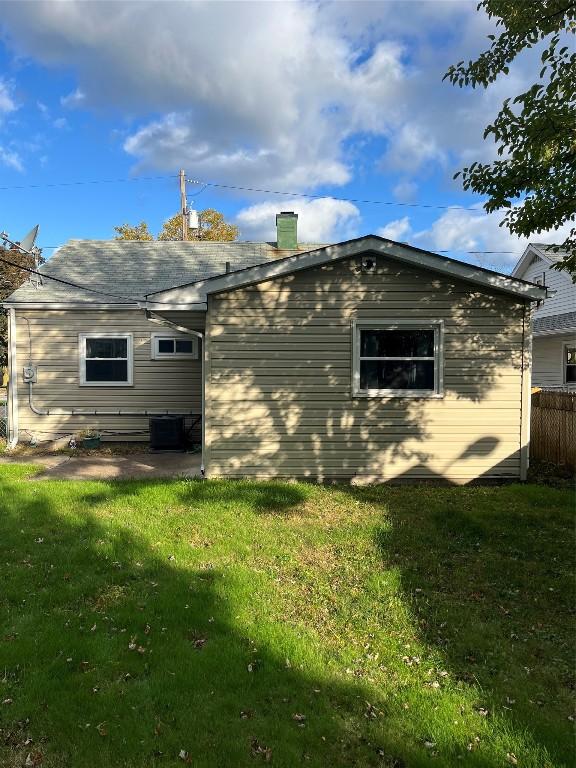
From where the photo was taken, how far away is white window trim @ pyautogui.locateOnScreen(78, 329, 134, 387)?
460 inches

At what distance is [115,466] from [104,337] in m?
3.58

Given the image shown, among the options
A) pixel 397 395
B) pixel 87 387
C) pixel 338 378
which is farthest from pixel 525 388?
pixel 87 387

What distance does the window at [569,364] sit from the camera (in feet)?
56.0

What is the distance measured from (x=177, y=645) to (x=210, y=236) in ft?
107

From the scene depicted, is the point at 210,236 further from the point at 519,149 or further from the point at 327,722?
the point at 327,722

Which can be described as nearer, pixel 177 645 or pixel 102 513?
pixel 177 645

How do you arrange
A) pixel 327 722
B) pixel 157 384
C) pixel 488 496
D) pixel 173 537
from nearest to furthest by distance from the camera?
pixel 327 722 < pixel 173 537 < pixel 488 496 < pixel 157 384

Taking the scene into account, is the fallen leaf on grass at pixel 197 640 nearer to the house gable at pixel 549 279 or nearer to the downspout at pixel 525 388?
the downspout at pixel 525 388

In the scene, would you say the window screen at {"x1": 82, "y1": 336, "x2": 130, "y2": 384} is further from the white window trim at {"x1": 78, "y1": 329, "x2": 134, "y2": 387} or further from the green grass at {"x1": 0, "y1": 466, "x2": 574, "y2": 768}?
the green grass at {"x1": 0, "y1": 466, "x2": 574, "y2": 768}

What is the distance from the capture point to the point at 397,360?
26.8 feet

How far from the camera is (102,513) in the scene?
635 centimetres

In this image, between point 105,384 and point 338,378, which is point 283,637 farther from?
point 105,384

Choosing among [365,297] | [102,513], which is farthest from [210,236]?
[102,513]

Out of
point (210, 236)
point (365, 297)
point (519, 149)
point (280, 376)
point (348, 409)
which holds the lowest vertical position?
point (348, 409)
